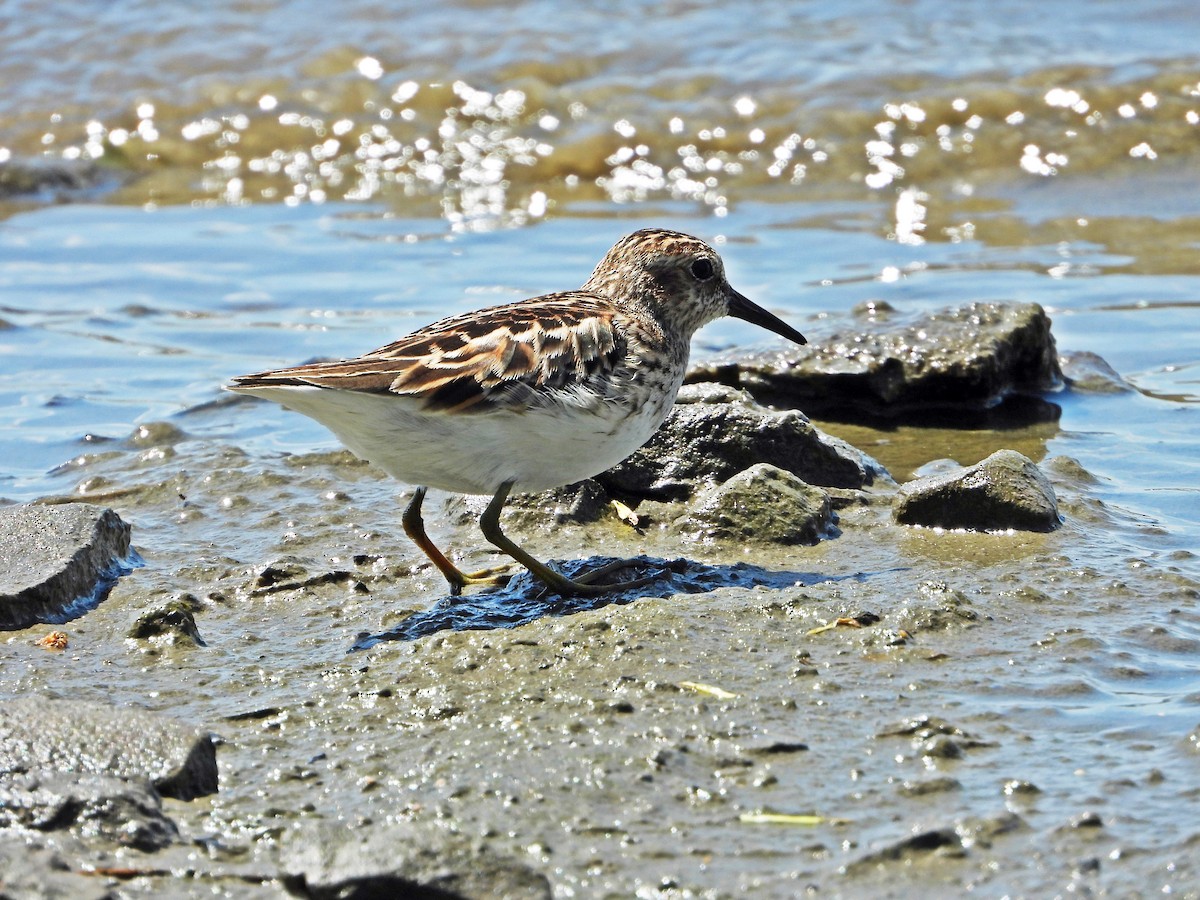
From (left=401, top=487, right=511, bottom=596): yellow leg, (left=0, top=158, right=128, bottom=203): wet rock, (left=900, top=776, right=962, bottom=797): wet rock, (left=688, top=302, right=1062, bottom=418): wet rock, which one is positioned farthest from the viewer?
(left=0, top=158, right=128, bottom=203): wet rock

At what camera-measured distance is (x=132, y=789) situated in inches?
145

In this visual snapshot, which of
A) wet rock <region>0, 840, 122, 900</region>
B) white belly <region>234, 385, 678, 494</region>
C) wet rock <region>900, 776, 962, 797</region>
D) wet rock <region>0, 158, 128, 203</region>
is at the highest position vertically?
wet rock <region>0, 158, 128, 203</region>

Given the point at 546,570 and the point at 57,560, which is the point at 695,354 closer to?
the point at 546,570

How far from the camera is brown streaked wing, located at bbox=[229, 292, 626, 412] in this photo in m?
5.24

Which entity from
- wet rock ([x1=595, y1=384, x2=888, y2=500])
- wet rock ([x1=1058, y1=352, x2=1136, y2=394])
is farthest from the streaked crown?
wet rock ([x1=1058, y1=352, x2=1136, y2=394])

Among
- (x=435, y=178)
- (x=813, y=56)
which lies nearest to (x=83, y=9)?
(x=435, y=178)

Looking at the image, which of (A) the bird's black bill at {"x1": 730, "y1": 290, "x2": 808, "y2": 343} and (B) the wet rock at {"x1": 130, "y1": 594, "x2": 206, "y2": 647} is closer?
(B) the wet rock at {"x1": 130, "y1": 594, "x2": 206, "y2": 647}

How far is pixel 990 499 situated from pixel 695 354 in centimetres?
333

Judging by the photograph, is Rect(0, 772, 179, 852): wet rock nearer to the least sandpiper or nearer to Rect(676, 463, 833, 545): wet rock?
the least sandpiper

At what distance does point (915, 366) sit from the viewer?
25.2 ft

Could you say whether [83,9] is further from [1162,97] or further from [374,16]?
[1162,97]

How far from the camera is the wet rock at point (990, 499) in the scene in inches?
229

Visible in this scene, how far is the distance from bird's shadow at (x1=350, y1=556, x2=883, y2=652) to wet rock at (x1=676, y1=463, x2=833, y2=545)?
0.91 ft

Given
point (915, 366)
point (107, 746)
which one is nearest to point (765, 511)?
point (915, 366)
